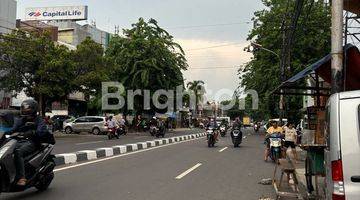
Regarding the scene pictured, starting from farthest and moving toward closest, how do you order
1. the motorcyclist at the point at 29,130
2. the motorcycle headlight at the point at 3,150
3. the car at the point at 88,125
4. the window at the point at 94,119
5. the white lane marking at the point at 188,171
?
1. the window at the point at 94,119
2. the car at the point at 88,125
3. the white lane marking at the point at 188,171
4. the motorcyclist at the point at 29,130
5. the motorcycle headlight at the point at 3,150

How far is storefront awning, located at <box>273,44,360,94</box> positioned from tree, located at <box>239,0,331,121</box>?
88.3ft

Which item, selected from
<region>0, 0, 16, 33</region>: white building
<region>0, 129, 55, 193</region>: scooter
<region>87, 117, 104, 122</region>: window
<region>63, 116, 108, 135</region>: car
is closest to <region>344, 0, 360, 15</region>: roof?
<region>0, 129, 55, 193</region>: scooter

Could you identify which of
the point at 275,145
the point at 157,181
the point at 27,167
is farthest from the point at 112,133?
the point at 27,167

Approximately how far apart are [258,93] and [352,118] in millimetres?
41153

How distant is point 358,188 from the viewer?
202 inches

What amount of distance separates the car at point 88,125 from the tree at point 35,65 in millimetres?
7136

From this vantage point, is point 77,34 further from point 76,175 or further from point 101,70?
point 76,175

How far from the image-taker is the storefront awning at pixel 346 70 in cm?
1130

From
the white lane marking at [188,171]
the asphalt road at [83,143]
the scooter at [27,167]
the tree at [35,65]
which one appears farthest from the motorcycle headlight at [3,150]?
the tree at [35,65]

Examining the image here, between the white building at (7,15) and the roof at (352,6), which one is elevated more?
the white building at (7,15)

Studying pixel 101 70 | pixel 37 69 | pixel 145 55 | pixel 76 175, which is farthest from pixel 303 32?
→ pixel 76 175

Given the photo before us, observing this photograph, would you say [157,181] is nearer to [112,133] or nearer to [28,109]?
[28,109]

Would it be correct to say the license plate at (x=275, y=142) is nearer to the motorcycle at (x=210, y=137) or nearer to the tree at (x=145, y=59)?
the motorcycle at (x=210, y=137)

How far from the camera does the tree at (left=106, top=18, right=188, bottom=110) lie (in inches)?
1763
